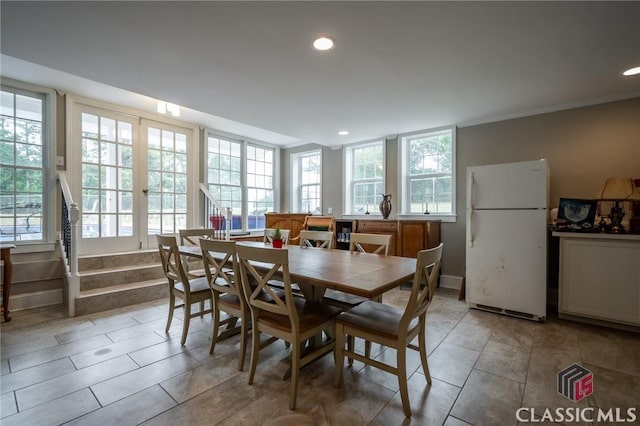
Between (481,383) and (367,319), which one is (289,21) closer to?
(367,319)

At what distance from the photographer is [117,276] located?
3.63m

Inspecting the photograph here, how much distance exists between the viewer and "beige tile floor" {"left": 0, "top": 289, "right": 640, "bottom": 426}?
63.6 inches

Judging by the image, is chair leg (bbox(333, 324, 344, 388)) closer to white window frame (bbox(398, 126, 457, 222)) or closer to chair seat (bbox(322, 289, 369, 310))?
chair seat (bbox(322, 289, 369, 310))

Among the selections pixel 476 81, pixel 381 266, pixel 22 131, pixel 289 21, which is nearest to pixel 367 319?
pixel 381 266

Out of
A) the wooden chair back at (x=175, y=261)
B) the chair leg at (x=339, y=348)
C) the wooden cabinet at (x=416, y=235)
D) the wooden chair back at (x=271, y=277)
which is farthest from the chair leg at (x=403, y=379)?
the wooden cabinet at (x=416, y=235)

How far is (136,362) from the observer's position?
7.09ft

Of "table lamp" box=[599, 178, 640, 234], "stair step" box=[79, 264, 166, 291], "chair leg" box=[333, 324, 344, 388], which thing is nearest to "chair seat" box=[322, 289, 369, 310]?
"chair leg" box=[333, 324, 344, 388]

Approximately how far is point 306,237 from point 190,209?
2651mm

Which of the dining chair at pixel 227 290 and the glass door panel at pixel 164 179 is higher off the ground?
the glass door panel at pixel 164 179

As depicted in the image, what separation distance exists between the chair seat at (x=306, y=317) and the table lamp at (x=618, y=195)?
9.61 feet

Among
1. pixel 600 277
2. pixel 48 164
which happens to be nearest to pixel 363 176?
pixel 600 277

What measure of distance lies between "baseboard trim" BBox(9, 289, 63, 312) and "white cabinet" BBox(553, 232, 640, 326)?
576 centimetres

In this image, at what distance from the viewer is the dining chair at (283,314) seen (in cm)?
165

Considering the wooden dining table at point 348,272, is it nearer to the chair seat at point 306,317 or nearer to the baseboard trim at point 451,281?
the chair seat at point 306,317
